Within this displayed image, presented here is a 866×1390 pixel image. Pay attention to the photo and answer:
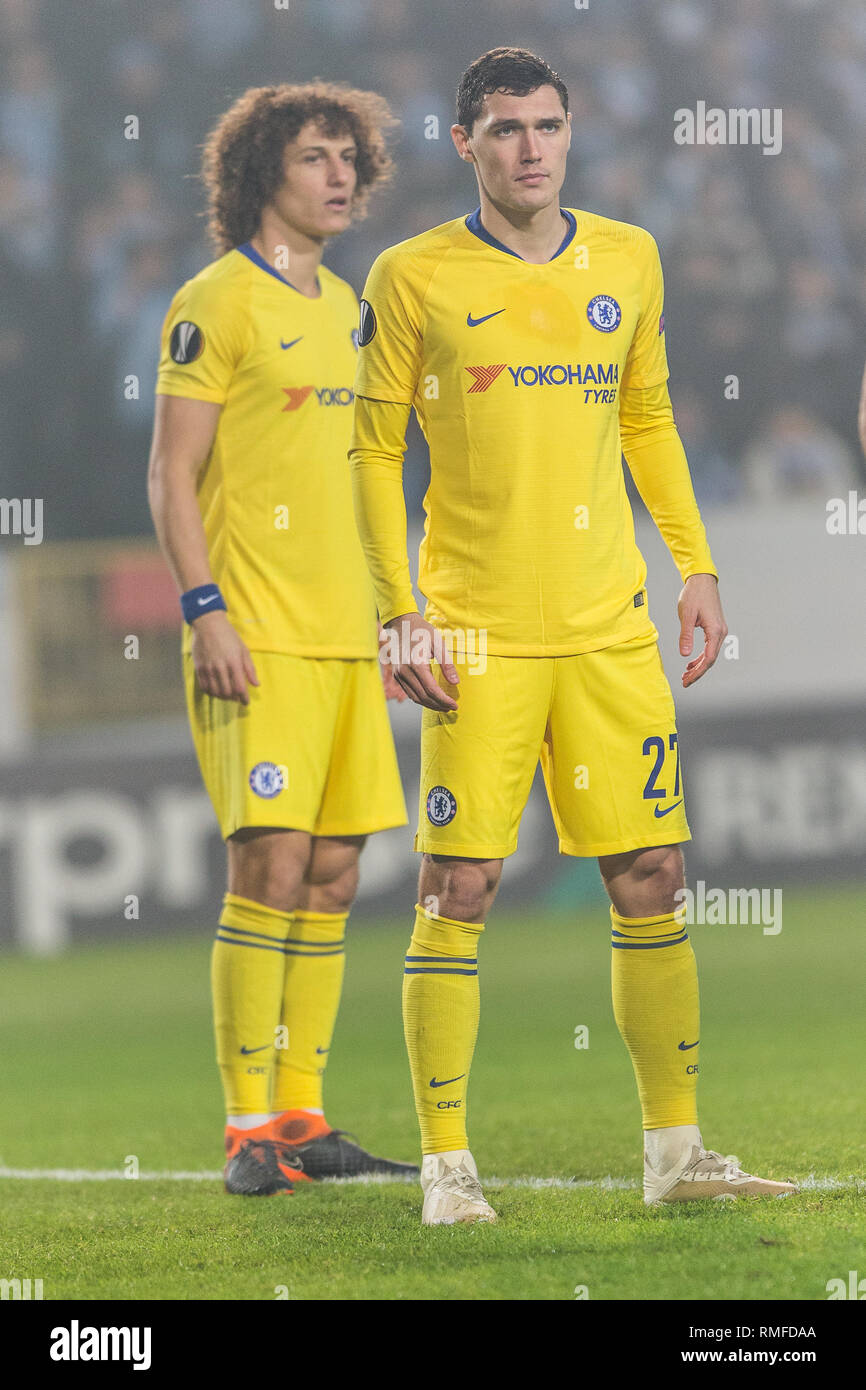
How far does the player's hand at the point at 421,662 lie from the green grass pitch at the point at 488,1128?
901 mm

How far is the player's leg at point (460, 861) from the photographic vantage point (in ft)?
9.50

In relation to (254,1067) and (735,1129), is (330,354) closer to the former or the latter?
(254,1067)

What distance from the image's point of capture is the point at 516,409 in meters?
2.93

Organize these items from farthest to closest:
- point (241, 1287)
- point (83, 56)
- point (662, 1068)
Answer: point (83, 56), point (662, 1068), point (241, 1287)

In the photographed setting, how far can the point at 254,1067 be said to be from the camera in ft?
11.4

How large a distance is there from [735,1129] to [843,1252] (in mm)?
1097

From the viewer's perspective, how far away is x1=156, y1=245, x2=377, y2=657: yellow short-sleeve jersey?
3.61 m

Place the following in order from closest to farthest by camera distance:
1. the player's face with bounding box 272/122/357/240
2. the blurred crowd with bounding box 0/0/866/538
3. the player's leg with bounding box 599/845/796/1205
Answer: the player's leg with bounding box 599/845/796/1205 < the player's face with bounding box 272/122/357/240 < the blurred crowd with bounding box 0/0/866/538

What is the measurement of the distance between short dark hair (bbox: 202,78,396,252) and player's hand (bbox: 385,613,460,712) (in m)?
1.37

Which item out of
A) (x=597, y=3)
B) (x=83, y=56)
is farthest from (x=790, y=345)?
(x=83, y=56)

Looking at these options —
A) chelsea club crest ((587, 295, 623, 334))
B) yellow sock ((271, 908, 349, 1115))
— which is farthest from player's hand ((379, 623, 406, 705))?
chelsea club crest ((587, 295, 623, 334))

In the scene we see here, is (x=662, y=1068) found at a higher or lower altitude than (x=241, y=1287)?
higher

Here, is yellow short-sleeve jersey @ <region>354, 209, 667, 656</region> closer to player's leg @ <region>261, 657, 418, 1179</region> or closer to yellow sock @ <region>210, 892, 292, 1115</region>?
player's leg @ <region>261, 657, 418, 1179</region>

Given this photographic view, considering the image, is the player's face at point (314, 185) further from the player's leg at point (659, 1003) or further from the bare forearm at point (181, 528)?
the player's leg at point (659, 1003)
